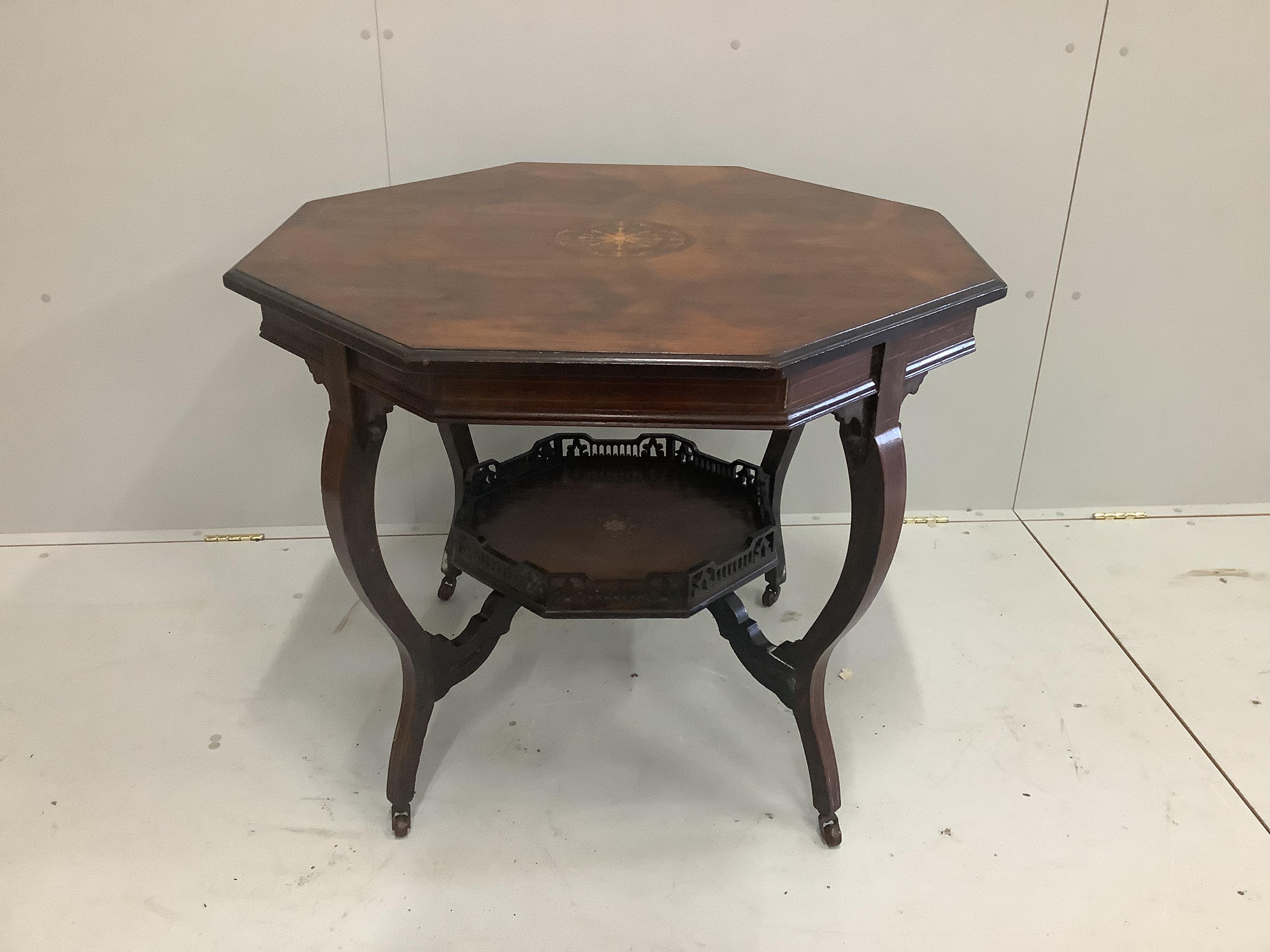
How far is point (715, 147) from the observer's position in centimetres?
198

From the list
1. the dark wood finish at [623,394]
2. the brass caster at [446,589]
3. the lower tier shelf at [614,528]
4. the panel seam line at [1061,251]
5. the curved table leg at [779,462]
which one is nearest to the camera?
A: the dark wood finish at [623,394]

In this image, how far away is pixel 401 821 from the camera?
1527 mm

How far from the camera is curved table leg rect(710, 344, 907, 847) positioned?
49.4 inches

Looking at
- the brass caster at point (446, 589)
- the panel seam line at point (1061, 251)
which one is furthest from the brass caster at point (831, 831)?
the panel seam line at point (1061, 251)

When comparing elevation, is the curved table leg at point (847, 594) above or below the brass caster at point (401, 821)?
above

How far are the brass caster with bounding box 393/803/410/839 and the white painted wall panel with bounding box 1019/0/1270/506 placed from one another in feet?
5.55

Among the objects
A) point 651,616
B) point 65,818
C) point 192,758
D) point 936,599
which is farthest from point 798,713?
point 65,818

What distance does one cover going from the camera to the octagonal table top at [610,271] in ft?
3.54

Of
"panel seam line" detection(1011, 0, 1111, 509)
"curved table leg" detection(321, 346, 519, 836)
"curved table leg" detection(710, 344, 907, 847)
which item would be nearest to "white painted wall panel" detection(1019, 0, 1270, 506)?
"panel seam line" detection(1011, 0, 1111, 509)

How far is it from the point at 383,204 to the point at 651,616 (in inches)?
32.2

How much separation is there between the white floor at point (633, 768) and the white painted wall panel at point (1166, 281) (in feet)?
0.92

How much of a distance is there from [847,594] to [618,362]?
23.2 inches

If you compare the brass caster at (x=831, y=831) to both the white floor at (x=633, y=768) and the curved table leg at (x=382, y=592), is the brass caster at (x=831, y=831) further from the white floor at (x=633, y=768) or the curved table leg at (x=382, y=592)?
the curved table leg at (x=382, y=592)

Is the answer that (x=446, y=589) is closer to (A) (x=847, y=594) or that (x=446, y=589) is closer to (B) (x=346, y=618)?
(B) (x=346, y=618)
